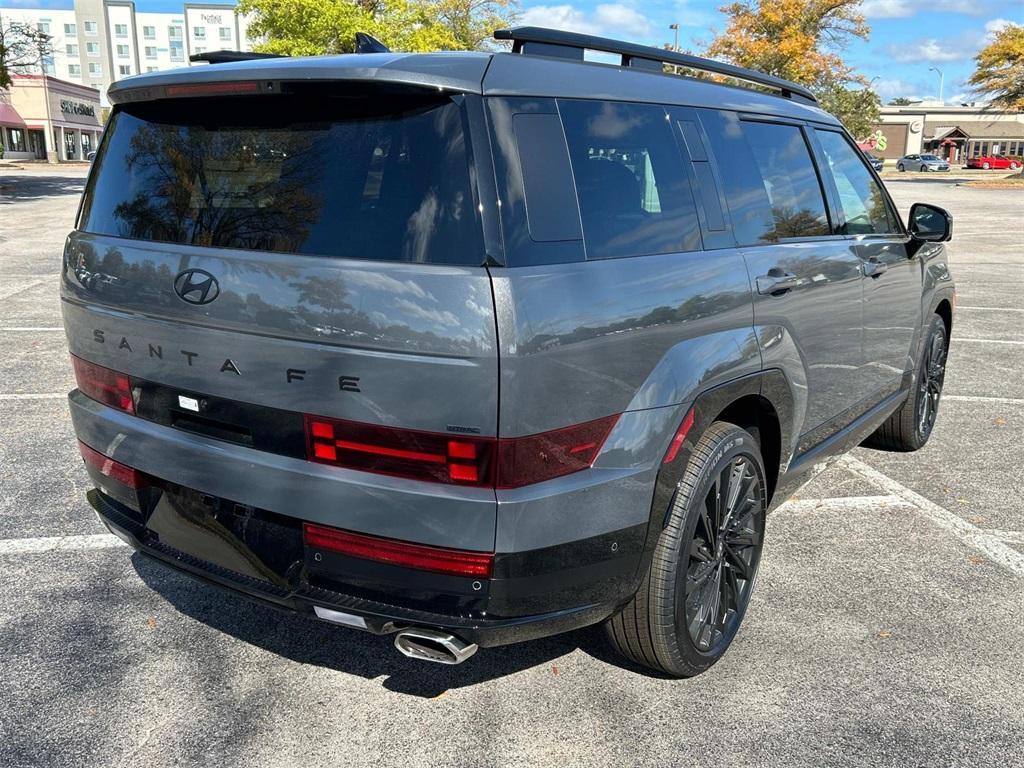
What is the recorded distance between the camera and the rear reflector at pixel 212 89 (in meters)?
2.45

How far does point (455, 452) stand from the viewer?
7.17ft

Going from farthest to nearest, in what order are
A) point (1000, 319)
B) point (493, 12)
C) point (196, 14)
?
1. point (196, 14)
2. point (493, 12)
3. point (1000, 319)

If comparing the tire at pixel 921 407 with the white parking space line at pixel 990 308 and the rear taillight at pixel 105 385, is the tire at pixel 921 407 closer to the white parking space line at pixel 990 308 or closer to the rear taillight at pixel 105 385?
the rear taillight at pixel 105 385

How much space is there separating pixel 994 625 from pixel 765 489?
1067 mm

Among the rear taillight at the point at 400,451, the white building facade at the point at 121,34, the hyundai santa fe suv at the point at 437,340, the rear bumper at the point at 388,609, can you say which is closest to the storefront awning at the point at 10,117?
the white building facade at the point at 121,34

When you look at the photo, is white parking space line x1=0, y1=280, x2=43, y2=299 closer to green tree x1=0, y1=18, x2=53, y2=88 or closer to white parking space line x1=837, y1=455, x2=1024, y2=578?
white parking space line x1=837, y1=455, x2=1024, y2=578

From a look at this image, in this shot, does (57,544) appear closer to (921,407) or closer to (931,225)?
(931,225)

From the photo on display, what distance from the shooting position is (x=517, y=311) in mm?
2131

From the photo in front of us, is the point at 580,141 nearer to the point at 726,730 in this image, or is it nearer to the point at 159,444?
the point at 159,444

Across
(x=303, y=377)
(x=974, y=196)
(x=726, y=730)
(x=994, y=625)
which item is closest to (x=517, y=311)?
(x=303, y=377)

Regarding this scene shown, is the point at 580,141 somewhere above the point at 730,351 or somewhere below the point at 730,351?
above

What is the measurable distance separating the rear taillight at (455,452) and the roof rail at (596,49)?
113 centimetres

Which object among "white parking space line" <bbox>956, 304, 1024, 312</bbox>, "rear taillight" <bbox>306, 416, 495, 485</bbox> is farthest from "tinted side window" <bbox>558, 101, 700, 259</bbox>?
"white parking space line" <bbox>956, 304, 1024, 312</bbox>

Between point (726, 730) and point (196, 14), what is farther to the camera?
point (196, 14)
